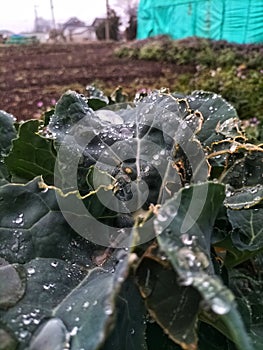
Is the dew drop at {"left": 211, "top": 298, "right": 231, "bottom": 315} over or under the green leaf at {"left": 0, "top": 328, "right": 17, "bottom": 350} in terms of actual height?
over

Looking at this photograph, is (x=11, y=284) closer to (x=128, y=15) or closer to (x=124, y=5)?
(x=128, y=15)

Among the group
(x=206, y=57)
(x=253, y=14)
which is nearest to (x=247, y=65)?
(x=206, y=57)

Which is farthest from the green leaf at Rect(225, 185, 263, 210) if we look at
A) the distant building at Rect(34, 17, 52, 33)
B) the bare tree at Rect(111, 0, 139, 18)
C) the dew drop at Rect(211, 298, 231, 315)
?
the distant building at Rect(34, 17, 52, 33)

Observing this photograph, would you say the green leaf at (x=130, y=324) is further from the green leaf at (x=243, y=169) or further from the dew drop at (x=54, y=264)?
the green leaf at (x=243, y=169)

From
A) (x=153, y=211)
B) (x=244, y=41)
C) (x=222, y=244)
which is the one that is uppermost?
(x=153, y=211)

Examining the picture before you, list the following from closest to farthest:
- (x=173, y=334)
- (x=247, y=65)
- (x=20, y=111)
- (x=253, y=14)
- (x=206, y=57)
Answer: (x=173, y=334) < (x=20, y=111) < (x=247, y=65) < (x=206, y=57) < (x=253, y=14)

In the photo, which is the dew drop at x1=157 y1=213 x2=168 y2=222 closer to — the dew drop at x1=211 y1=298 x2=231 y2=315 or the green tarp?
the dew drop at x1=211 y1=298 x2=231 y2=315

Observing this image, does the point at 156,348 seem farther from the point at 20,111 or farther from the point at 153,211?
the point at 20,111
